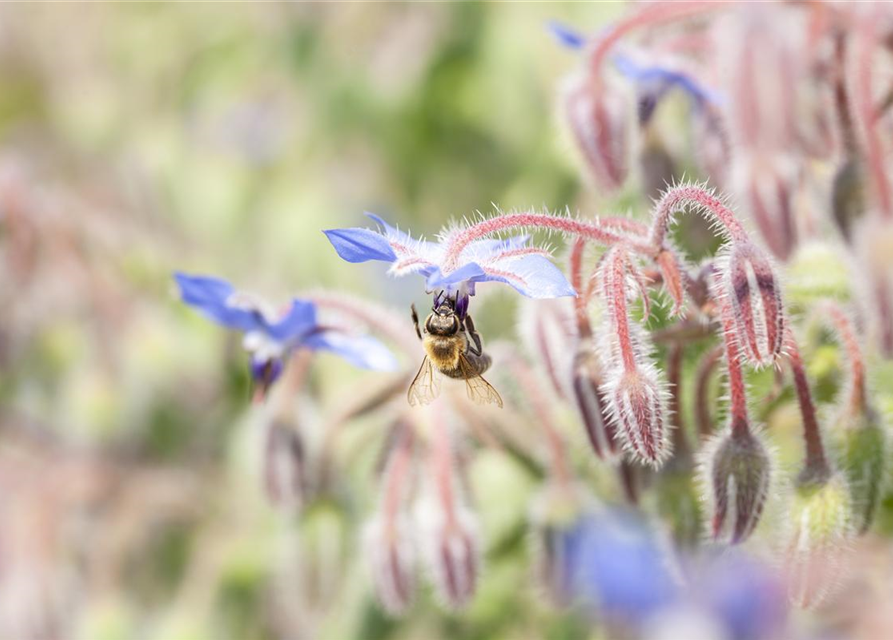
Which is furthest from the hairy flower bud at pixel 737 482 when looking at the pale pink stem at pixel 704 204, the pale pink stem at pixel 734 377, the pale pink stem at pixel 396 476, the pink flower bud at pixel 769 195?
the pale pink stem at pixel 396 476

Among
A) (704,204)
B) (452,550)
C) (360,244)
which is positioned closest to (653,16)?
(704,204)

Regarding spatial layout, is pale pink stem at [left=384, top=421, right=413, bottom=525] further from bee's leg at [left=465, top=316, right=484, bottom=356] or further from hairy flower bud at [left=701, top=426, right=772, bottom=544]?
hairy flower bud at [left=701, top=426, right=772, bottom=544]

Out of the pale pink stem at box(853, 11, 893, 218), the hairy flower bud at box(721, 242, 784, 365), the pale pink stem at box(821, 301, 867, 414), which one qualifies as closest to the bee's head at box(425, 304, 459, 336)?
the hairy flower bud at box(721, 242, 784, 365)

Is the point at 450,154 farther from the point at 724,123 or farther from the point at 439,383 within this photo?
A: the point at 439,383

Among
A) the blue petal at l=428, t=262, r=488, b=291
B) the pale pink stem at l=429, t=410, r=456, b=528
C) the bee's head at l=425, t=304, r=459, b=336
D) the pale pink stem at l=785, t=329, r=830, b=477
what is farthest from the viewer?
the pale pink stem at l=429, t=410, r=456, b=528

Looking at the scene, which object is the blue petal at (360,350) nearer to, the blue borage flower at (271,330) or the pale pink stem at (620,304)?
the blue borage flower at (271,330)
